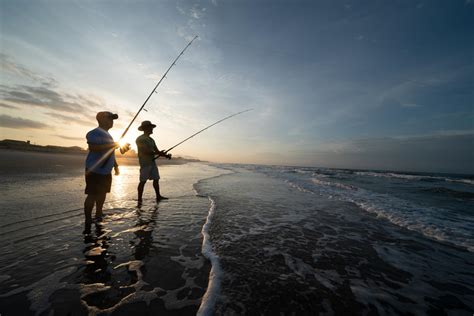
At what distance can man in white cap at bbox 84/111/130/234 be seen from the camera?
3.88 metres

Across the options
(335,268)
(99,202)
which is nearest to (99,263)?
(99,202)

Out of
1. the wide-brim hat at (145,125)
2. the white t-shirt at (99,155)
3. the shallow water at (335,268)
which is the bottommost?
the shallow water at (335,268)

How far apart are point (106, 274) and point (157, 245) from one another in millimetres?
1036

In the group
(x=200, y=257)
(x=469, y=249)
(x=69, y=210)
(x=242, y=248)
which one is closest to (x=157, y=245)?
(x=200, y=257)

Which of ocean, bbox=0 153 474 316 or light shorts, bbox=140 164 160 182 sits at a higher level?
light shorts, bbox=140 164 160 182

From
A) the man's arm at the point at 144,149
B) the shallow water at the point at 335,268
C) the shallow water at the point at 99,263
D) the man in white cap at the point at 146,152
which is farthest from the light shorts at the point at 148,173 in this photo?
the shallow water at the point at 335,268

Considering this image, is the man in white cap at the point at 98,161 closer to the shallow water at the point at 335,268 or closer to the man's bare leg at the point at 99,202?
the man's bare leg at the point at 99,202

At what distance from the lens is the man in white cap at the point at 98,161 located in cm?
388

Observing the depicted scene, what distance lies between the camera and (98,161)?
399 centimetres

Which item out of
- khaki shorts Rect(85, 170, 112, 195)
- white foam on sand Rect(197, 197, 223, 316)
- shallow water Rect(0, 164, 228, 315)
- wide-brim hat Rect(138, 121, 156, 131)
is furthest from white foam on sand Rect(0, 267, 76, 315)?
wide-brim hat Rect(138, 121, 156, 131)

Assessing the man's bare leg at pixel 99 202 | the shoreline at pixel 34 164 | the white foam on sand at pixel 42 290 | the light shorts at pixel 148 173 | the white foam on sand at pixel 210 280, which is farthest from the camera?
the shoreline at pixel 34 164

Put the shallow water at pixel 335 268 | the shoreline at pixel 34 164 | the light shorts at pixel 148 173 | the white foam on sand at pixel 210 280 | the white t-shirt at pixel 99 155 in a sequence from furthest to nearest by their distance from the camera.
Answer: the shoreline at pixel 34 164 → the light shorts at pixel 148 173 → the white t-shirt at pixel 99 155 → the shallow water at pixel 335 268 → the white foam on sand at pixel 210 280

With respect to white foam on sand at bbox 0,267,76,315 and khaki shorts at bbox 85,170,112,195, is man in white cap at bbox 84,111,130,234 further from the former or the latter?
white foam on sand at bbox 0,267,76,315

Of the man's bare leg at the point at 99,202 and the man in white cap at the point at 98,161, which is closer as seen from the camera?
the man in white cap at the point at 98,161
